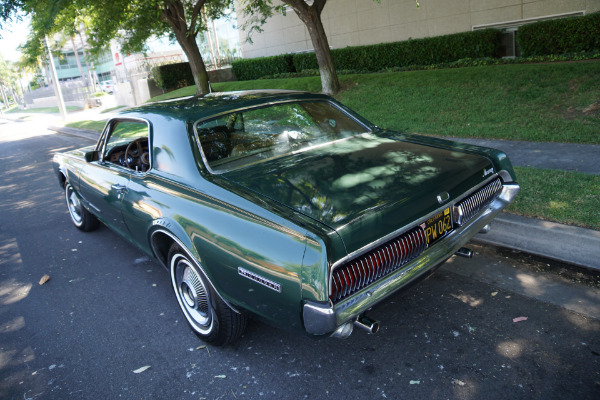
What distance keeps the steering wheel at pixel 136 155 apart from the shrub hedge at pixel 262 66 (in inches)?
614

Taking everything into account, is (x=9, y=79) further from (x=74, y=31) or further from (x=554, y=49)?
(x=554, y=49)

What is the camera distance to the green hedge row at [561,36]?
1109 centimetres

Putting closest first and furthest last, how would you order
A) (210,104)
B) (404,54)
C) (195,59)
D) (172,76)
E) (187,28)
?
(210,104) → (404,54) → (187,28) → (195,59) → (172,76)

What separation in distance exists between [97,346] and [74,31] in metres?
13.7

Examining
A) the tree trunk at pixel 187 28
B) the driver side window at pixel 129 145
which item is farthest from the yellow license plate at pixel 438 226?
the tree trunk at pixel 187 28

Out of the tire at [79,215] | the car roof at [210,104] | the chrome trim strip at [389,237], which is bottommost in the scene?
the tire at [79,215]

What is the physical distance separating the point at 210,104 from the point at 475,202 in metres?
2.23

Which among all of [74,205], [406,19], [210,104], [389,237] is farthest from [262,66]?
[389,237]

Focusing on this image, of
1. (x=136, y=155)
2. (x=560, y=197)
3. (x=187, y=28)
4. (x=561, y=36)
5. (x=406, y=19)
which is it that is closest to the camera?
(x=560, y=197)

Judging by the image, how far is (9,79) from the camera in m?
85.1

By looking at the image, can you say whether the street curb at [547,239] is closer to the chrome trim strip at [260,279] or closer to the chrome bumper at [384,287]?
the chrome bumper at [384,287]

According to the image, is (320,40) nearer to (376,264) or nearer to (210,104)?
(210,104)

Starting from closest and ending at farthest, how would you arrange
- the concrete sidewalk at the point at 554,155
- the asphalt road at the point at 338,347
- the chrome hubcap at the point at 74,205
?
the asphalt road at the point at 338,347 < the concrete sidewalk at the point at 554,155 < the chrome hubcap at the point at 74,205

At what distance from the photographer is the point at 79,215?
19.0ft
